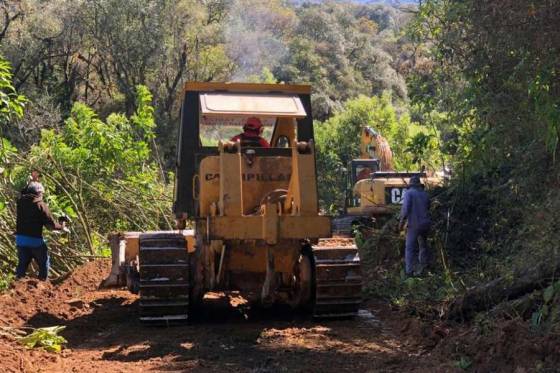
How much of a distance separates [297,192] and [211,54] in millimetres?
26600

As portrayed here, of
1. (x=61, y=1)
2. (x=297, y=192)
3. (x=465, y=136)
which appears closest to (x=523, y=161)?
(x=465, y=136)

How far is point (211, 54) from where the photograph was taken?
1324 inches

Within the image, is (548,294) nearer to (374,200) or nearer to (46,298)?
(46,298)

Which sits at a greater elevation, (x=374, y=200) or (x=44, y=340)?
(x=374, y=200)

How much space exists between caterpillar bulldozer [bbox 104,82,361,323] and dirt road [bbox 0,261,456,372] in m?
0.36

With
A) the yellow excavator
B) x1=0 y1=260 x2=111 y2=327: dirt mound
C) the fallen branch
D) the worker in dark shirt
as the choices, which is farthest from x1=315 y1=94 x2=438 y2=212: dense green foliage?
the fallen branch

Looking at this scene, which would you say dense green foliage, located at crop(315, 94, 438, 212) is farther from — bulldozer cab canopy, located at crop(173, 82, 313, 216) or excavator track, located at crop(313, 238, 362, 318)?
excavator track, located at crop(313, 238, 362, 318)

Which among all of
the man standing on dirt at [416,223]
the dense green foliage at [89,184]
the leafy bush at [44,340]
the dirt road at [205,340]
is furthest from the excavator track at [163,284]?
the man standing on dirt at [416,223]

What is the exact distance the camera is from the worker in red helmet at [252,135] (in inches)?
348

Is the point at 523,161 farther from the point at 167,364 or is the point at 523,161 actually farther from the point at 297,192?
the point at 167,364

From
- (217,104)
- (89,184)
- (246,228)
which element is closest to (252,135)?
(217,104)

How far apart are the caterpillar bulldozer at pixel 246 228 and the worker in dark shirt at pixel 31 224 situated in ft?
7.20

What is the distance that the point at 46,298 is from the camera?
9875 millimetres

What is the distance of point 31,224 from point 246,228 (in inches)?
173
